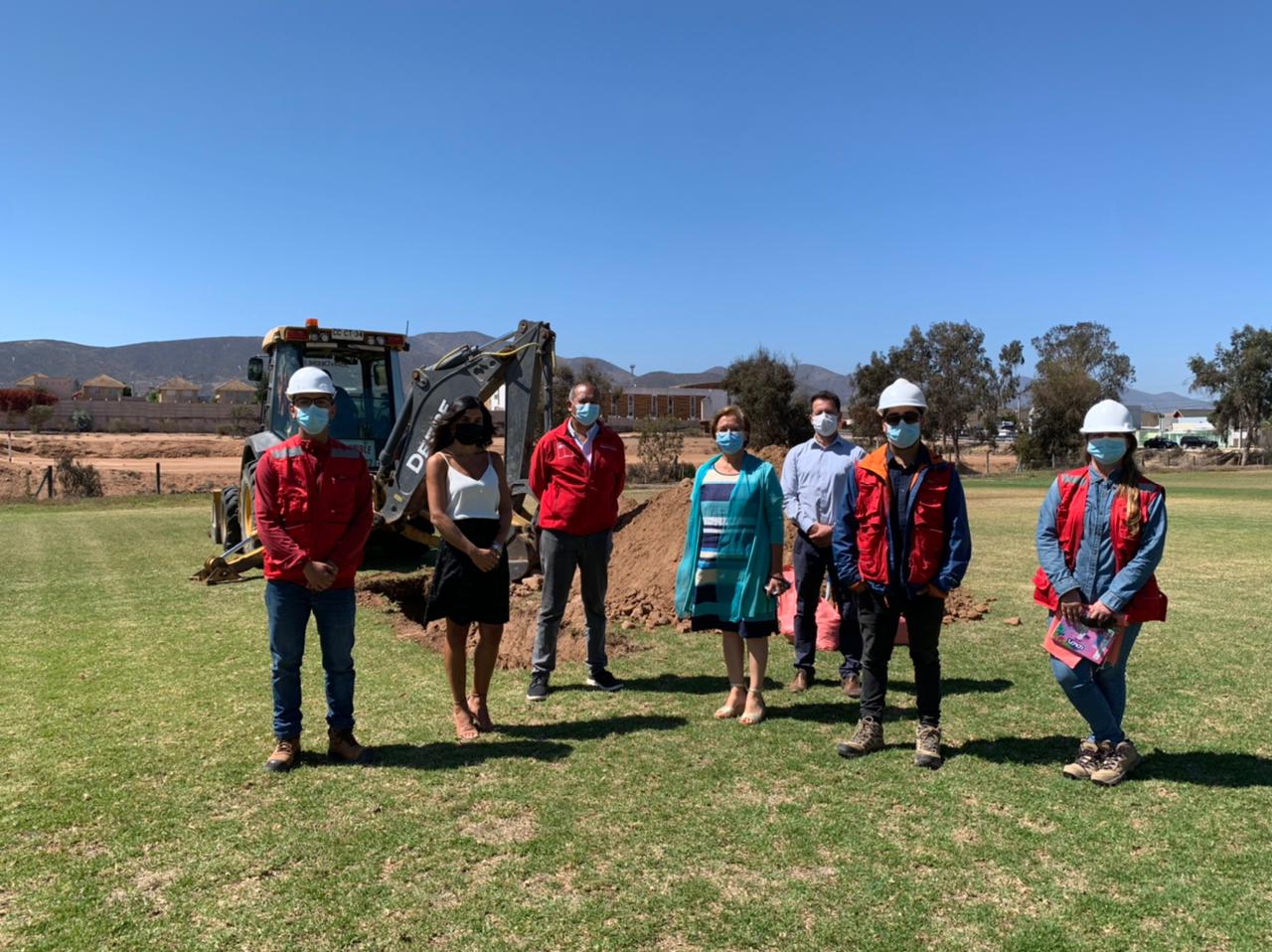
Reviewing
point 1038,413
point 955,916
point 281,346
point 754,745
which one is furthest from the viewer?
point 1038,413

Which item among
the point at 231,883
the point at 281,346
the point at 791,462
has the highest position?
the point at 281,346

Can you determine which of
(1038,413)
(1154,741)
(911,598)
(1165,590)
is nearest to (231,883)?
(911,598)

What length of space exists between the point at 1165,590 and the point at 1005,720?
5609 mm

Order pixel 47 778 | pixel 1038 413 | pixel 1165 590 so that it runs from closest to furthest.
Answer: pixel 47 778 < pixel 1165 590 < pixel 1038 413

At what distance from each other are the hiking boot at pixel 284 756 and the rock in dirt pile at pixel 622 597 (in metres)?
2.20

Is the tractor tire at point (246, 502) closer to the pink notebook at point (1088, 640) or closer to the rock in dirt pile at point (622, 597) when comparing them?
the rock in dirt pile at point (622, 597)

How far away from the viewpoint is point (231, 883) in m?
3.30

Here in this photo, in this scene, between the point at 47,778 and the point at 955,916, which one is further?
the point at 47,778

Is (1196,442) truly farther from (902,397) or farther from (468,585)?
(468,585)

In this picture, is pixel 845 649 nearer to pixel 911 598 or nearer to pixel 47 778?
pixel 911 598

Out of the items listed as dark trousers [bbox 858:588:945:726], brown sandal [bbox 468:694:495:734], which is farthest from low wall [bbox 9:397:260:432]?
dark trousers [bbox 858:588:945:726]

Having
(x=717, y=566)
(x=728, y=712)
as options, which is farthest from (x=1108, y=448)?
(x=728, y=712)

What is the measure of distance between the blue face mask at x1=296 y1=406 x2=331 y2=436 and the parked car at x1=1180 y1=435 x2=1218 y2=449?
82907mm

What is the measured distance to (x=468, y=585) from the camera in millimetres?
4754
